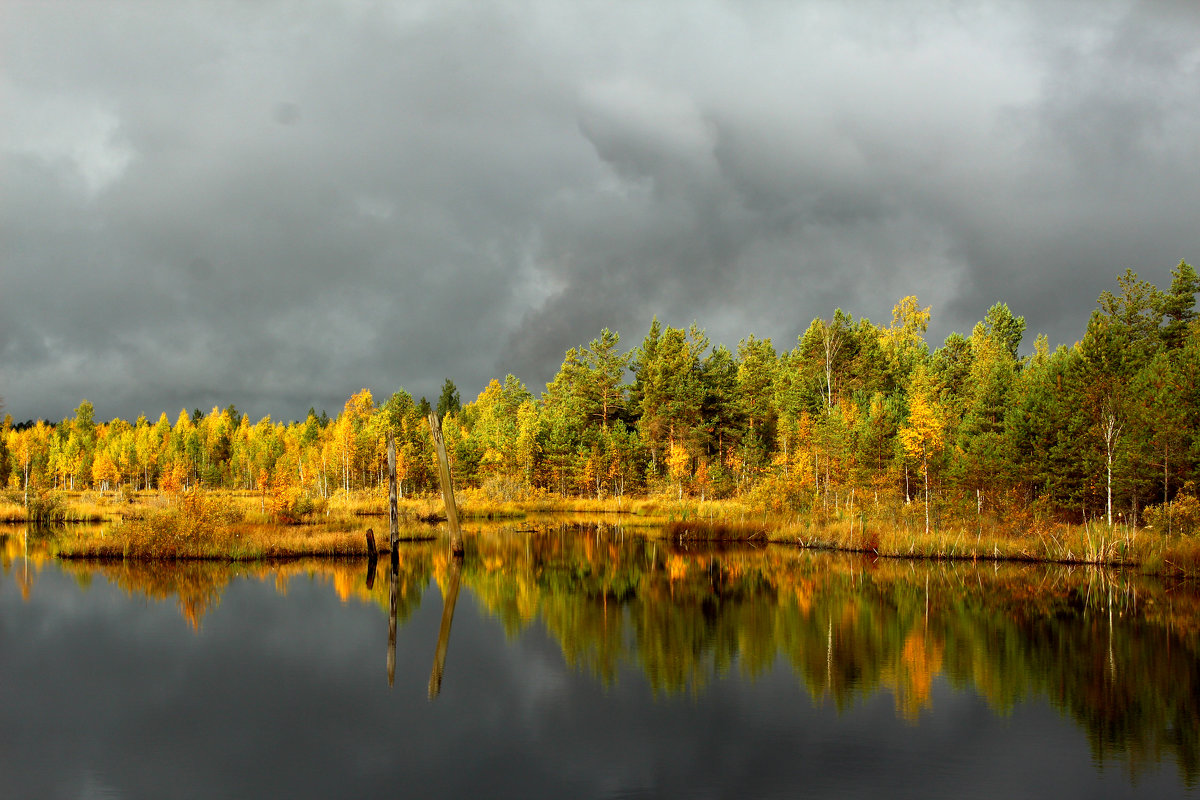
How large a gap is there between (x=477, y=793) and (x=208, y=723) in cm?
620

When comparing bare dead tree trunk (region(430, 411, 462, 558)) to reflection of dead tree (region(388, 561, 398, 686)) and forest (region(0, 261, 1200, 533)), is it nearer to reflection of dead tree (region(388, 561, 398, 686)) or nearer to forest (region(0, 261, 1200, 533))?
reflection of dead tree (region(388, 561, 398, 686))

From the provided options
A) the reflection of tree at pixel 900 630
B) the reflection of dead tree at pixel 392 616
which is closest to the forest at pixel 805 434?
the reflection of tree at pixel 900 630

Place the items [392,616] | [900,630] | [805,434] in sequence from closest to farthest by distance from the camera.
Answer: [900,630] → [392,616] → [805,434]

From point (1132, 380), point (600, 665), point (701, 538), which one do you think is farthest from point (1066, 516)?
point (600, 665)

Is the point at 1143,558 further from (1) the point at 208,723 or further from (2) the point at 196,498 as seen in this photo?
(2) the point at 196,498

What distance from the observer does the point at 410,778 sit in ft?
40.1

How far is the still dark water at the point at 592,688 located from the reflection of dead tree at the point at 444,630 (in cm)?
17

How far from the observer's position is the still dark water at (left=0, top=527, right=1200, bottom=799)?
12.3 m

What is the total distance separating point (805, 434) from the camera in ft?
194

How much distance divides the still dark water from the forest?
991cm

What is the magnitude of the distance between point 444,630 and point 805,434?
4188 cm

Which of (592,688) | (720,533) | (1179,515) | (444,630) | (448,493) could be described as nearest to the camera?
(592,688)

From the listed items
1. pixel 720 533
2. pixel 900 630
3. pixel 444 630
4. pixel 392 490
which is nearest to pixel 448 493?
pixel 392 490

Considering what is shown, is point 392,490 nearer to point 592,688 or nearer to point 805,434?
point 592,688
